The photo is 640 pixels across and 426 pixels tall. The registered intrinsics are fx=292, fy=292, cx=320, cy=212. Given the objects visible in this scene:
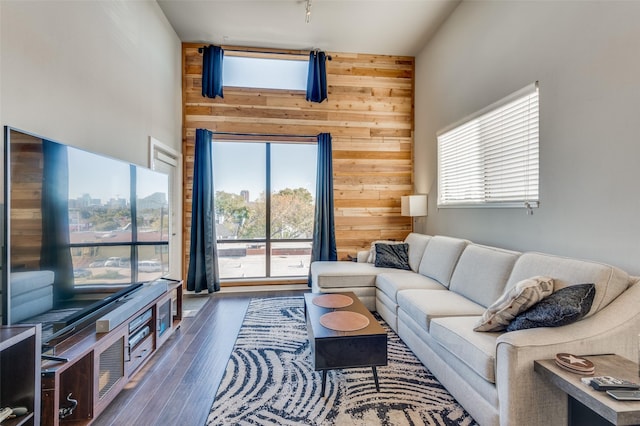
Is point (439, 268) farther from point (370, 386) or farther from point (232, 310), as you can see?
point (232, 310)

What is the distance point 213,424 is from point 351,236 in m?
3.27

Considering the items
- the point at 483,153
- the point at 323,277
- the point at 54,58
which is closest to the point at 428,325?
the point at 323,277

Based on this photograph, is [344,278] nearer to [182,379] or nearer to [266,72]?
[182,379]

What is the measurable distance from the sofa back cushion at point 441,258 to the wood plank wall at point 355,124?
1.29 m

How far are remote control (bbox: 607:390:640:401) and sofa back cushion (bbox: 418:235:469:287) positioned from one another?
1776 millimetres

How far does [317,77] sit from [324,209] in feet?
6.54

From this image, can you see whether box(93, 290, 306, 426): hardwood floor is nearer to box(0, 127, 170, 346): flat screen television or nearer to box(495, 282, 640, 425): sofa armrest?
box(0, 127, 170, 346): flat screen television

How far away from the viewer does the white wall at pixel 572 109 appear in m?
1.82

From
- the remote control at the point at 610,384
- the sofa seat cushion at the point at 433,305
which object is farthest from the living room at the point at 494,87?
the remote control at the point at 610,384

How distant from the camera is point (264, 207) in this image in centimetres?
453

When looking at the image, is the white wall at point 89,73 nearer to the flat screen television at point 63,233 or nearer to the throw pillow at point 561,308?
the flat screen television at point 63,233

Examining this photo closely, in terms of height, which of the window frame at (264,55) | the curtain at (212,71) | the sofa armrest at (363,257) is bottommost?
the sofa armrest at (363,257)

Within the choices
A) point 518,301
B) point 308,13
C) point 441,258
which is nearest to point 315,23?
point 308,13

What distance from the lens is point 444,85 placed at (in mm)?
3871
